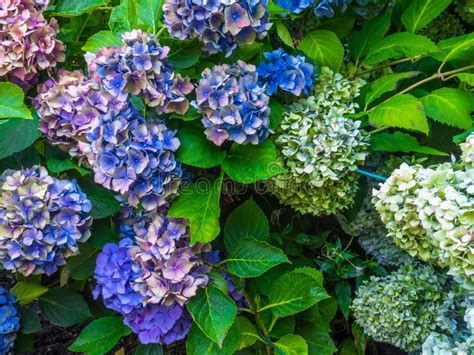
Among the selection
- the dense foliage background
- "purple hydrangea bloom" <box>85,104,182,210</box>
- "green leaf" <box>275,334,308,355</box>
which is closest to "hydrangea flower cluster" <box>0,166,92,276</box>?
the dense foliage background

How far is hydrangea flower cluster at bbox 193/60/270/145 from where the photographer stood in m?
1.31

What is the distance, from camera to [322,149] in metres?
1.40

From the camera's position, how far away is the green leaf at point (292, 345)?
1486 mm

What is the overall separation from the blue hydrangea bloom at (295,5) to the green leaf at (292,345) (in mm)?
787

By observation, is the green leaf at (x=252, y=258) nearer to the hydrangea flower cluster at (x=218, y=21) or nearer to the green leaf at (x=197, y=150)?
the green leaf at (x=197, y=150)

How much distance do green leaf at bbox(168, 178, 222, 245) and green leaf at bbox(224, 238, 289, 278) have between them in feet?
0.54

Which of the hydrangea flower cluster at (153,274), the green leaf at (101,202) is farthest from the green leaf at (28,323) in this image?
the green leaf at (101,202)

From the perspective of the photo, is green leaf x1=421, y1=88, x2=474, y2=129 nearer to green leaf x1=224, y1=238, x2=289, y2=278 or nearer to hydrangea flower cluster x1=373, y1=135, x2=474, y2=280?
hydrangea flower cluster x1=373, y1=135, x2=474, y2=280

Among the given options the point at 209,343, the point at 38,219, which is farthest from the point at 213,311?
the point at 38,219

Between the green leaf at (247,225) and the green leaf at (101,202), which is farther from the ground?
the green leaf at (101,202)

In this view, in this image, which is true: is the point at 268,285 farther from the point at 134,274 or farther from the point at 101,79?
A: the point at 101,79

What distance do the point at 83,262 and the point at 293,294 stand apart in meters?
0.54

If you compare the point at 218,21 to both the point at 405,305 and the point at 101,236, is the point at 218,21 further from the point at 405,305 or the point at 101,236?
the point at 405,305

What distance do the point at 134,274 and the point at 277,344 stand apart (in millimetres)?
401
